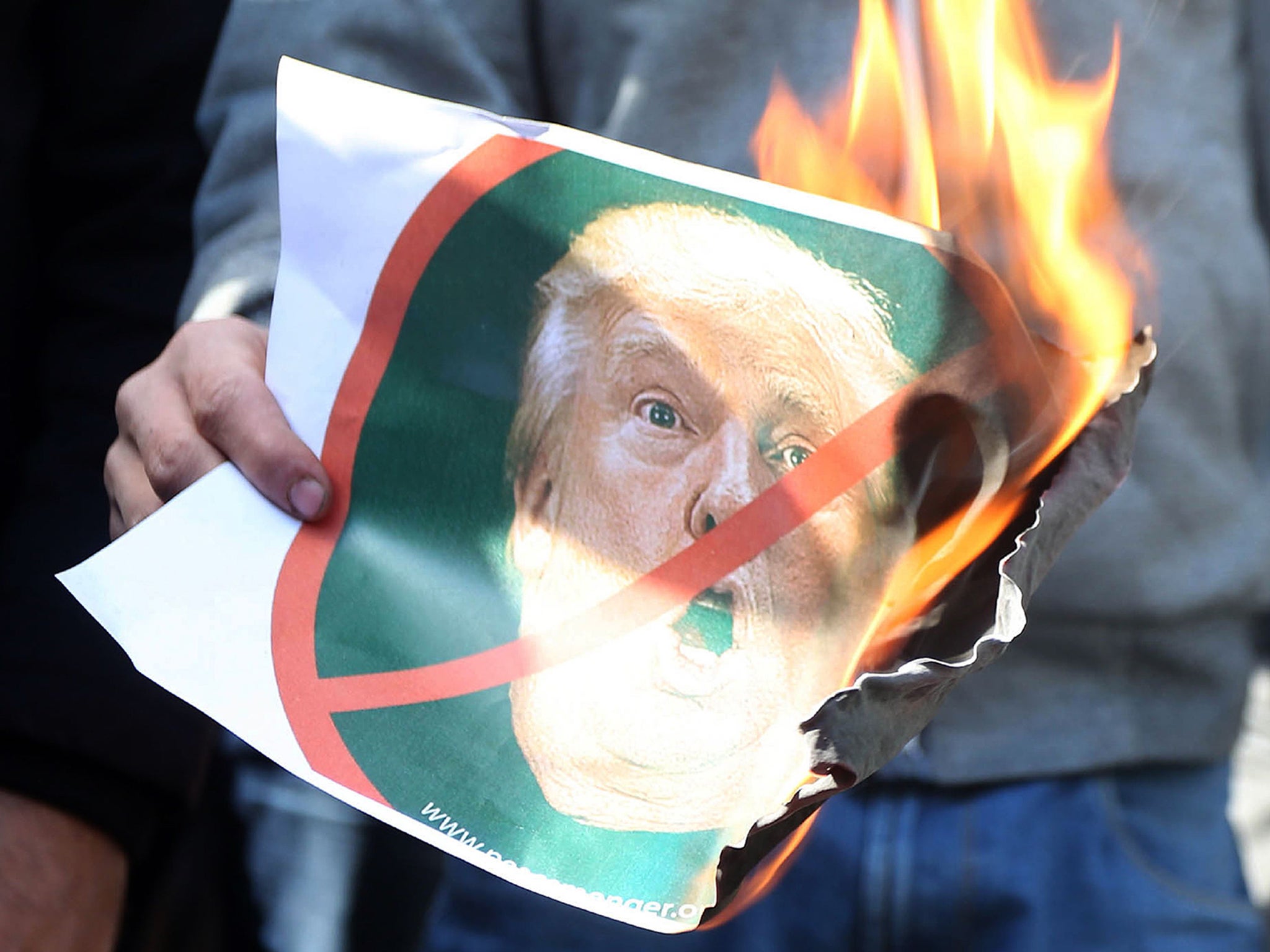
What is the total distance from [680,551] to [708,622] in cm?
3

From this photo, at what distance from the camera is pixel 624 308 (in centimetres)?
39

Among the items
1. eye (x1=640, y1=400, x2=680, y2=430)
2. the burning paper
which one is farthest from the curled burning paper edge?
eye (x1=640, y1=400, x2=680, y2=430)

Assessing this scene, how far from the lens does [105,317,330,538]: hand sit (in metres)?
0.39

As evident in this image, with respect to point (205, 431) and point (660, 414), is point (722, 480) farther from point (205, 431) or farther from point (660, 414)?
point (205, 431)

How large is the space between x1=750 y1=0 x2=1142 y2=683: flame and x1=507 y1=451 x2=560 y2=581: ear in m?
0.12

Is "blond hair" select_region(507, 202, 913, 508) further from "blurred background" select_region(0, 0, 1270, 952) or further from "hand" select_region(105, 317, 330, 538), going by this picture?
"blurred background" select_region(0, 0, 1270, 952)

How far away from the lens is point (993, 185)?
0.51 meters

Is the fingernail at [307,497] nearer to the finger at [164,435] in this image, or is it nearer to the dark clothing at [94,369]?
the finger at [164,435]

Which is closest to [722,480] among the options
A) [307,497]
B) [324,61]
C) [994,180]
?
[307,497]

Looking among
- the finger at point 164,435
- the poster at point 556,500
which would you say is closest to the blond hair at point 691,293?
the poster at point 556,500

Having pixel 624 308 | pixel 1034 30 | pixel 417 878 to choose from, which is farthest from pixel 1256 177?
pixel 417 878

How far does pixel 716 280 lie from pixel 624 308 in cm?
4

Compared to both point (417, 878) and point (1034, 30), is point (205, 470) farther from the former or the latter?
point (1034, 30)

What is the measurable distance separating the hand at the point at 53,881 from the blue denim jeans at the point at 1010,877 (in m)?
0.28
